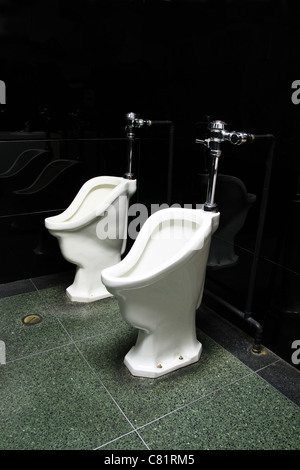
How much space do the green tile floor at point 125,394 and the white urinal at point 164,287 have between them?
0.25 feet

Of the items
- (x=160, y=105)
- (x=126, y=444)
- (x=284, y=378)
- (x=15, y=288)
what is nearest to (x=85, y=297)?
(x=15, y=288)

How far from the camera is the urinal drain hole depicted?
1.93 meters

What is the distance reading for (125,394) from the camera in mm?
1494

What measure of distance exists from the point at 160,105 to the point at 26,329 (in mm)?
1485

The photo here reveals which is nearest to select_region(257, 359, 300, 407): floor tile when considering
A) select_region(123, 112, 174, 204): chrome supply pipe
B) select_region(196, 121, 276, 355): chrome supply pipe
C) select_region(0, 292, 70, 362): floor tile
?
select_region(196, 121, 276, 355): chrome supply pipe

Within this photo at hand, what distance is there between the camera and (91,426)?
1338 mm

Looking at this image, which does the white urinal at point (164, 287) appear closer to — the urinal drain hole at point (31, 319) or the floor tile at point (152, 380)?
the floor tile at point (152, 380)

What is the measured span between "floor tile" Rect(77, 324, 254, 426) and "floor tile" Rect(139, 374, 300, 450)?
5cm

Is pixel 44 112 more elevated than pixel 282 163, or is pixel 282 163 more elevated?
pixel 44 112

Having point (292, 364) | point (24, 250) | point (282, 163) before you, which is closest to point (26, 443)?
point (292, 364)

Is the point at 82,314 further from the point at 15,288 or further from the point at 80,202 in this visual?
the point at 80,202
